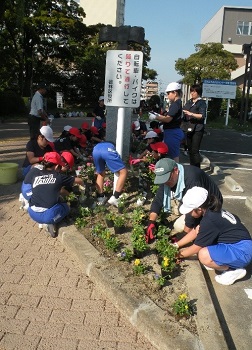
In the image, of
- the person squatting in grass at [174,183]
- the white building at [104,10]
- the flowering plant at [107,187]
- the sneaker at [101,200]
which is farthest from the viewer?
the white building at [104,10]

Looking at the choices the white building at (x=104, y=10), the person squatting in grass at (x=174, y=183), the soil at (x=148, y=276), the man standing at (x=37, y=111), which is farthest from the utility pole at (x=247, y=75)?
the white building at (x=104, y=10)

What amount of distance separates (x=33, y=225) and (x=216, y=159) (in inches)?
250

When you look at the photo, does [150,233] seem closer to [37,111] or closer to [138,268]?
[138,268]

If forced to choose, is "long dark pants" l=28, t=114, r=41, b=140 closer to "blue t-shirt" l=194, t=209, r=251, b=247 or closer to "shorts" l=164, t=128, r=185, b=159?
"shorts" l=164, t=128, r=185, b=159

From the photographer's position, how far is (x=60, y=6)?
2583 cm

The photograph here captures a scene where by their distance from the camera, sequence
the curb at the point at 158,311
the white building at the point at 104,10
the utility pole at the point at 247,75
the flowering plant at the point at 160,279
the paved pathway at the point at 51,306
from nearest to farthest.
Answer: the curb at the point at 158,311
the paved pathway at the point at 51,306
the flowering plant at the point at 160,279
the utility pole at the point at 247,75
the white building at the point at 104,10

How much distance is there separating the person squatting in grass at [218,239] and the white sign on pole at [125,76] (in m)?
1.92

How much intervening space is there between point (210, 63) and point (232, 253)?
30.8m

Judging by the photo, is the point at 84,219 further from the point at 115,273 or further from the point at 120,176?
the point at 115,273

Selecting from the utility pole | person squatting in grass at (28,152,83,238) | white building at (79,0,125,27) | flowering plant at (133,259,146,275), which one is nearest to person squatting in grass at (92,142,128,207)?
person squatting in grass at (28,152,83,238)

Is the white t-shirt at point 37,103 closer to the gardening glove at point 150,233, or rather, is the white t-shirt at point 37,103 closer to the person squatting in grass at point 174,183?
the person squatting in grass at point 174,183

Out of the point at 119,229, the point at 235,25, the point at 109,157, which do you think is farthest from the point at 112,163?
the point at 235,25

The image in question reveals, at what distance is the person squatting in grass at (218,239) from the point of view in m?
3.21

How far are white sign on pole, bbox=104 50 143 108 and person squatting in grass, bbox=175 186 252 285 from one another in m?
1.92
